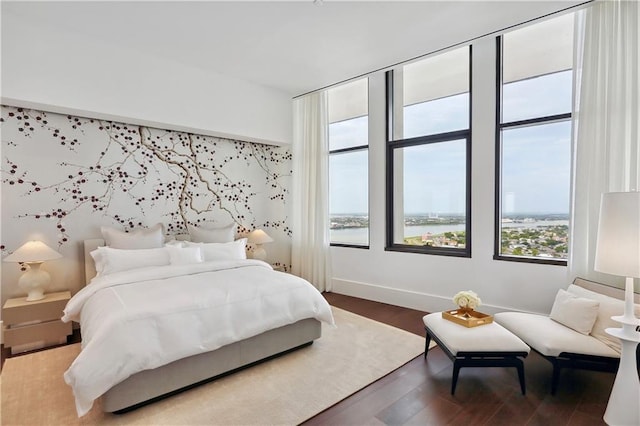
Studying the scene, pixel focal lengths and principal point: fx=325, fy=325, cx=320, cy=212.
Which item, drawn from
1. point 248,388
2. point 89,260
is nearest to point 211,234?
point 89,260

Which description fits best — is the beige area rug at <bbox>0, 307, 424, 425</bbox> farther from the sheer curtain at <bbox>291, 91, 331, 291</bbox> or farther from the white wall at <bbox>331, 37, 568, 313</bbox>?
the sheer curtain at <bbox>291, 91, 331, 291</bbox>

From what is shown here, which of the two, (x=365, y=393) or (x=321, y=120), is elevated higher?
(x=321, y=120)

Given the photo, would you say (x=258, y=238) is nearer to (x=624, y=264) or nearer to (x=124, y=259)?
(x=124, y=259)

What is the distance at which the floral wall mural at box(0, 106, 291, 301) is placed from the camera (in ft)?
10.9

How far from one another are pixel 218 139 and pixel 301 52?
6.02ft

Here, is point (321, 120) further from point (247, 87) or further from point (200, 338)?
point (200, 338)

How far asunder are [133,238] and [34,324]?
3.72 feet

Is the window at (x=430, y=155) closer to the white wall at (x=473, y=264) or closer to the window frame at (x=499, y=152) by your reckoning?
the white wall at (x=473, y=264)

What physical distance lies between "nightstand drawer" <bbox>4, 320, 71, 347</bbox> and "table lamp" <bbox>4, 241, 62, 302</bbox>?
0.28 m

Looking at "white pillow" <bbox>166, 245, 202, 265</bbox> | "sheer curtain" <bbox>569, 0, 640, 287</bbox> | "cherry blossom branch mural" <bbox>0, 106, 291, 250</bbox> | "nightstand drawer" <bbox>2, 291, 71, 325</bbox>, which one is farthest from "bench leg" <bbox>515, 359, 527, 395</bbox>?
"nightstand drawer" <bbox>2, 291, 71, 325</bbox>

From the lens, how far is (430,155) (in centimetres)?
420

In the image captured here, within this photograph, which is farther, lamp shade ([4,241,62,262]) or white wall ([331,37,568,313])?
white wall ([331,37,568,313])

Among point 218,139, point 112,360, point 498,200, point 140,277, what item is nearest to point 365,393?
point 112,360

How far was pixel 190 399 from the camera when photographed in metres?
2.23
